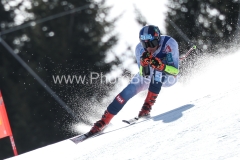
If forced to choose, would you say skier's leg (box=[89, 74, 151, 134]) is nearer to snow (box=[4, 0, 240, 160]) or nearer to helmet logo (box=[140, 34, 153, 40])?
snow (box=[4, 0, 240, 160])

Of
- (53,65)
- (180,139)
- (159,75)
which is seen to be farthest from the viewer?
(53,65)

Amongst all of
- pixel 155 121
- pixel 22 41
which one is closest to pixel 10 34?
pixel 22 41

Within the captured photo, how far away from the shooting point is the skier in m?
4.48

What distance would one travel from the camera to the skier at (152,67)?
14.7ft

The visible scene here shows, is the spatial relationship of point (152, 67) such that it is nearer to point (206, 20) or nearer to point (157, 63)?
point (157, 63)

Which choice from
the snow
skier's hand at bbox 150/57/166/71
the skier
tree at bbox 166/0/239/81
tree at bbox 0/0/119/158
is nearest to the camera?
the snow

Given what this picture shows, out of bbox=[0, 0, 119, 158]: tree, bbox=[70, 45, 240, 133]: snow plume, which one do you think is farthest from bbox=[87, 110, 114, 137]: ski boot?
bbox=[0, 0, 119, 158]: tree

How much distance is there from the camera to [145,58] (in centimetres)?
448

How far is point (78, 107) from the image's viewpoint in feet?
41.7

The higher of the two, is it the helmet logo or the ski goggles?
the helmet logo

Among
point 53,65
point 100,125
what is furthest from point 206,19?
point 100,125

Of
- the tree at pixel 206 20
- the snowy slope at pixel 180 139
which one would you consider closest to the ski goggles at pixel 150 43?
the snowy slope at pixel 180 139

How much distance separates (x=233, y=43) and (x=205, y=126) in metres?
12.1

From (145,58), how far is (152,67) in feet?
0.43
